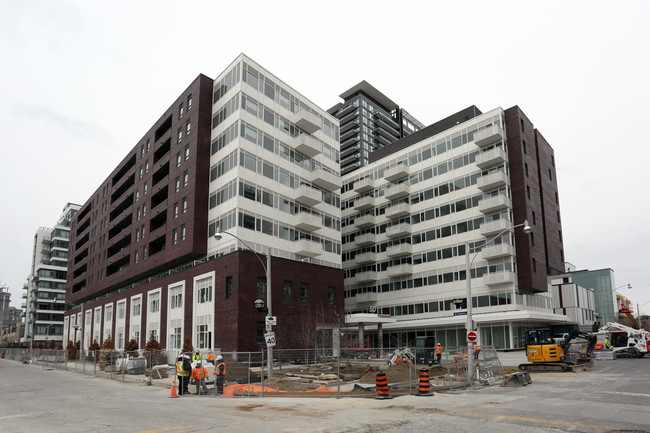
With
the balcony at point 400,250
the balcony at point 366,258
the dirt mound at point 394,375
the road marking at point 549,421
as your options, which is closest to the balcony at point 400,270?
the balcony at point 400,250

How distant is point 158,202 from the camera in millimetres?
63469

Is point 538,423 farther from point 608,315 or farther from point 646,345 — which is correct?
point 608,315

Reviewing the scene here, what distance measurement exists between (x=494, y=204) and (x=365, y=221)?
75.0 ft

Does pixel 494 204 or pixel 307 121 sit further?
pixel 494 204

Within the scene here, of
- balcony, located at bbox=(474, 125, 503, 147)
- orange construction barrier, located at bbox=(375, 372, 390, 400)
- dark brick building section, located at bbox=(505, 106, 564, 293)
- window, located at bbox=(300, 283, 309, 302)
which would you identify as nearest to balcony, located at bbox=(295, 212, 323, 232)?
window, located at bbox=(300, 283, 309, 302)

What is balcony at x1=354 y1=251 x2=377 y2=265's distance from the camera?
248 ft

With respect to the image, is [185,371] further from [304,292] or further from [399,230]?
[399,230]

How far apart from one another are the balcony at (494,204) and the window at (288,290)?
28.0 meters

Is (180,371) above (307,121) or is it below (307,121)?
below

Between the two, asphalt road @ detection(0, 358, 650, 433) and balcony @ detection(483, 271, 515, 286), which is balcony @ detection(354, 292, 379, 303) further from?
asphalt road @ detection(0, 358, 650, 433)

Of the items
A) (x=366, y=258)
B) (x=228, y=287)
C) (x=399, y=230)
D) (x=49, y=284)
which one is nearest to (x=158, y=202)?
(x=228, y=287)

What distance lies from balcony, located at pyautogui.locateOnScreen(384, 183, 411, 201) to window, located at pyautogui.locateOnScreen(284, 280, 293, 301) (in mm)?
29946

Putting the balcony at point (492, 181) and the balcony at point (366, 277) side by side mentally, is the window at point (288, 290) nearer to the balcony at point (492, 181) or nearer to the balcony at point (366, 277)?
the balcony at point (366, 277)

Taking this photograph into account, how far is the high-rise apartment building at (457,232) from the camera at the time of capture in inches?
2333
